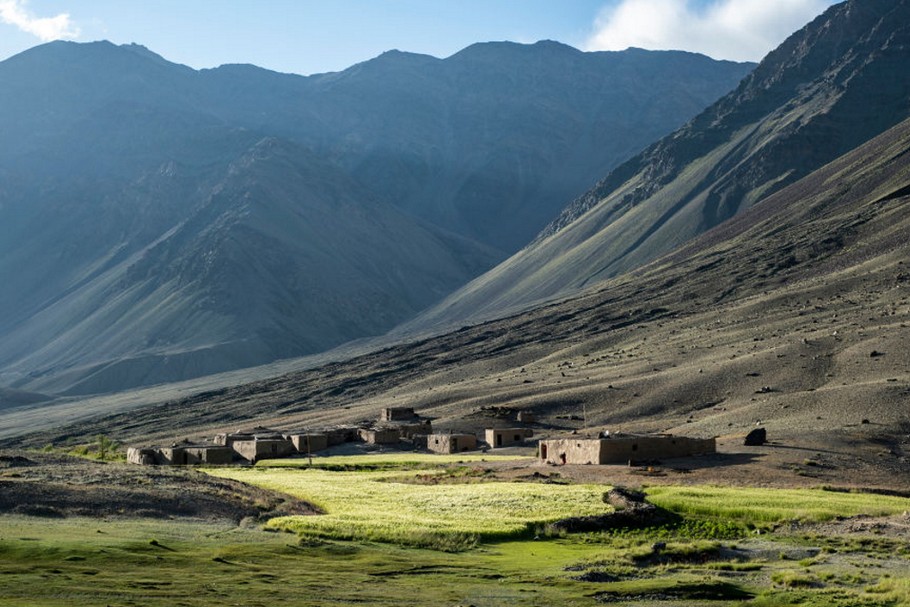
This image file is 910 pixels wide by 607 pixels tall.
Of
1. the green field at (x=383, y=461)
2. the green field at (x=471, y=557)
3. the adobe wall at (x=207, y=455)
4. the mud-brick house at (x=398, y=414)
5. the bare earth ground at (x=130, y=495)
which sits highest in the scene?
the mud-brick house at (x=398, y=414)

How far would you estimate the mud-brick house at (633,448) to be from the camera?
67125mm

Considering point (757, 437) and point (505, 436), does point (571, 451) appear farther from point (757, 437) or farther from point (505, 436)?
point (505, 436)

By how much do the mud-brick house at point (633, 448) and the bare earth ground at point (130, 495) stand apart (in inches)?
836

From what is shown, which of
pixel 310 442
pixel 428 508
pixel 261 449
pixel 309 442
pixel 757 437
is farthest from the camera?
pixel 310 442

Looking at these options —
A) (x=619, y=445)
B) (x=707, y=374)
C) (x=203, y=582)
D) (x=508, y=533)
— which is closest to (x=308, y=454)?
(x=619, y=445)

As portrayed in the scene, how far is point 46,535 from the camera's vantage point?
36375 mm

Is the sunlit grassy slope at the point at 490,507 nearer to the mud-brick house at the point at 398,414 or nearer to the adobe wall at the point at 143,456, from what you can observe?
the adobe wall at the point at 143,456

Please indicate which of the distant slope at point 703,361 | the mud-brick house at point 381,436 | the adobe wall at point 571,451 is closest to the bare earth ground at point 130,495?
the adobe wall at point 571,451

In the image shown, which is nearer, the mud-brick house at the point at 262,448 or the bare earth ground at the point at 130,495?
the bare earth ground at the point at 130,495

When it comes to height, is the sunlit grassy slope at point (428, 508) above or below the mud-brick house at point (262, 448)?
below

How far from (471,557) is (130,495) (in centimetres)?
1527

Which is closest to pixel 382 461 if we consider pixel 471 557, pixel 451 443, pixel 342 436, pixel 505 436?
pixel 451 443

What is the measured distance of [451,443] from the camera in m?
90.6

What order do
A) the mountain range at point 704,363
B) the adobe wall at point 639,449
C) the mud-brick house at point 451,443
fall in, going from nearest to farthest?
the adobe wall at point 639,449 → the mountain range at point 704,363 → the mud-brick house at point 451,443
